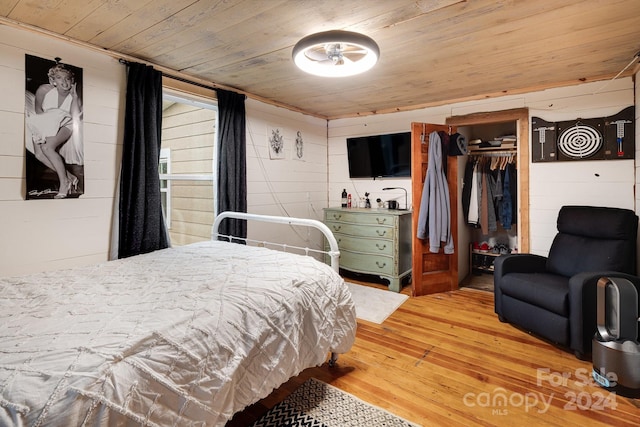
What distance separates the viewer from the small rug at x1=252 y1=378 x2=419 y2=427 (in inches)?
65.8

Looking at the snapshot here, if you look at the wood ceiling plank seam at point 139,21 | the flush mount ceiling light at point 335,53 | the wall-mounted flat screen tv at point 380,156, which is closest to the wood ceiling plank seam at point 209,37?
the wood ceiling plank seam at point 139,21

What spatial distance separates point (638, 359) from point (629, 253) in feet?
3.34

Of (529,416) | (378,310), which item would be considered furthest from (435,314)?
(529,416)

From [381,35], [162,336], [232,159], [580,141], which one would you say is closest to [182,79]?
[232,159]

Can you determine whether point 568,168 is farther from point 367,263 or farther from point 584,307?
point 367,263

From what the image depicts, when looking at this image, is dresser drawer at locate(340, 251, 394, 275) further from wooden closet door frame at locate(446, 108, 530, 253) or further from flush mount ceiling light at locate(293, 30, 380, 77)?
flush mount ceiling light at locate(293, 30, 380, 77)

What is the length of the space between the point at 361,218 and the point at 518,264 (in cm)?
171

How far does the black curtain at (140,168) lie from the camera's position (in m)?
2.49

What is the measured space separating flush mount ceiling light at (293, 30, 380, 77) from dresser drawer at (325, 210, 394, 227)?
1.89 m

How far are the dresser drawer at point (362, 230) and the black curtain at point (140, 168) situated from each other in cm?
221

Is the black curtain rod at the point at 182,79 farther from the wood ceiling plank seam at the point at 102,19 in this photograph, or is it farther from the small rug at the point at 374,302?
the small rug at the point at 374,302

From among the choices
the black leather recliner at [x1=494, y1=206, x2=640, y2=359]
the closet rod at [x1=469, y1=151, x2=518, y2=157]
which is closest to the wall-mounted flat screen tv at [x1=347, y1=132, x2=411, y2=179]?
the closet rod at [x1=469, y1=151, x2=518, y2=157]

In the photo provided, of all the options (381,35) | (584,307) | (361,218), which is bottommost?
(584,307)

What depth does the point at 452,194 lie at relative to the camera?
148 inches
